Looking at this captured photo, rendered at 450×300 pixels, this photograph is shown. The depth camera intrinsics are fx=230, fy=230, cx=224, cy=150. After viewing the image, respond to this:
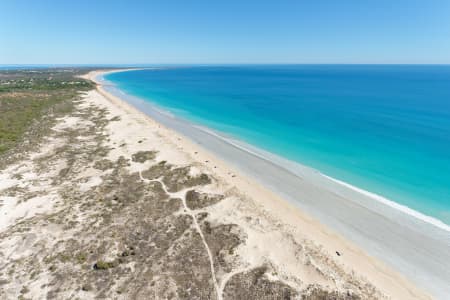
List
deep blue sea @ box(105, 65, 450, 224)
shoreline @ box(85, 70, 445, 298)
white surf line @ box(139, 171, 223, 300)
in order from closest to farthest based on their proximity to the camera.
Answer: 1. white surf line @ box(139, 171, 223, 300)
2. shoreline @ box(85, 70, 445, 298)
3. deep blue sea @ box(105, 65, 450, 224)

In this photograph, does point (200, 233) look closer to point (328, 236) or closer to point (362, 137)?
point (328, 236)

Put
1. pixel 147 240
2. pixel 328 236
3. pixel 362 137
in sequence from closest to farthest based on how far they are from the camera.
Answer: pixel 147 240 → pixel 328 236 → pixel 362 137

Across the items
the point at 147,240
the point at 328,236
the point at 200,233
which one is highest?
the point at 147,240

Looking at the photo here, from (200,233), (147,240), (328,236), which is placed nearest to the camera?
(147,240)

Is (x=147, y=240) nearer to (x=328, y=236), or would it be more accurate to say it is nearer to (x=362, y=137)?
(x=328, y=236)

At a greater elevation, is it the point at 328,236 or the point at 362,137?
the point at 362,137

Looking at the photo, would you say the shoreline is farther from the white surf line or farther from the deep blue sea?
the deep blue sea

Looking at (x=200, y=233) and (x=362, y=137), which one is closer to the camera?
(x=200, y=233)

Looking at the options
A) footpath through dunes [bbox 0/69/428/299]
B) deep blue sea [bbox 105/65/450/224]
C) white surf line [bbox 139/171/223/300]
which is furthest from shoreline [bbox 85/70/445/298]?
deep blue sea [bbox 105/65/450/224]

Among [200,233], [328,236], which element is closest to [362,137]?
[328,236]

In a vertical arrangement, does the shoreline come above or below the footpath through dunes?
below
